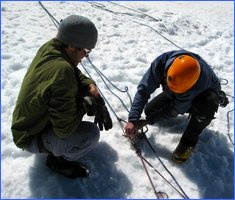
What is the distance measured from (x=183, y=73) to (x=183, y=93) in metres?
0.30

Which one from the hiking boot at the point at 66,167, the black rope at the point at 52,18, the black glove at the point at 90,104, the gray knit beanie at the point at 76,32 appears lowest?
the hiking boot at the point at 66,167

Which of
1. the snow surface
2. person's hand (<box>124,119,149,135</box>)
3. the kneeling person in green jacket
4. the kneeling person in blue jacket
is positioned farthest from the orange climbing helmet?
the snow surface

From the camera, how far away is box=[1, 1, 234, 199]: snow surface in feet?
10.6

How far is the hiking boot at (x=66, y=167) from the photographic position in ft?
10.5

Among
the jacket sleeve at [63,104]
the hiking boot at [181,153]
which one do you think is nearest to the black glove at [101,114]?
the jacket sleeve at [63,104]

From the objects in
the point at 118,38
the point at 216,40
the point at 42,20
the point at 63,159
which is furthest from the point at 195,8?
the point at 63,159

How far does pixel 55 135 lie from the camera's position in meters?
2.92

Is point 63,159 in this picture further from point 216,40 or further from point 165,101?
point 216,40

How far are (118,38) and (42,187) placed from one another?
3.60 metres

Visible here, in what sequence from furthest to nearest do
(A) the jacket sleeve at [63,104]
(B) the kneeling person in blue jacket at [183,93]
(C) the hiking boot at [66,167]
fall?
(C) the hiking boot at [66,167] < (B) the kneeling person in blue jacket at [183,93] < (A) the jacket sleeve at [63,104]

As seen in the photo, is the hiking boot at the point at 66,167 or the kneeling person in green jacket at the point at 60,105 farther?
the hiking boot at the point at 66,167

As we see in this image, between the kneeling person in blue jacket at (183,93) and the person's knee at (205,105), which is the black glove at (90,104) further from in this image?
the person's knee at (205,105)

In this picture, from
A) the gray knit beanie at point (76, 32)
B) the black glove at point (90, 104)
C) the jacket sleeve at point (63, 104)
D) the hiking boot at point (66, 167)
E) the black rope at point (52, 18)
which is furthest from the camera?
the black rope at point (52, 18)

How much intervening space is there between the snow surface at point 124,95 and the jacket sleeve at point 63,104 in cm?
74
